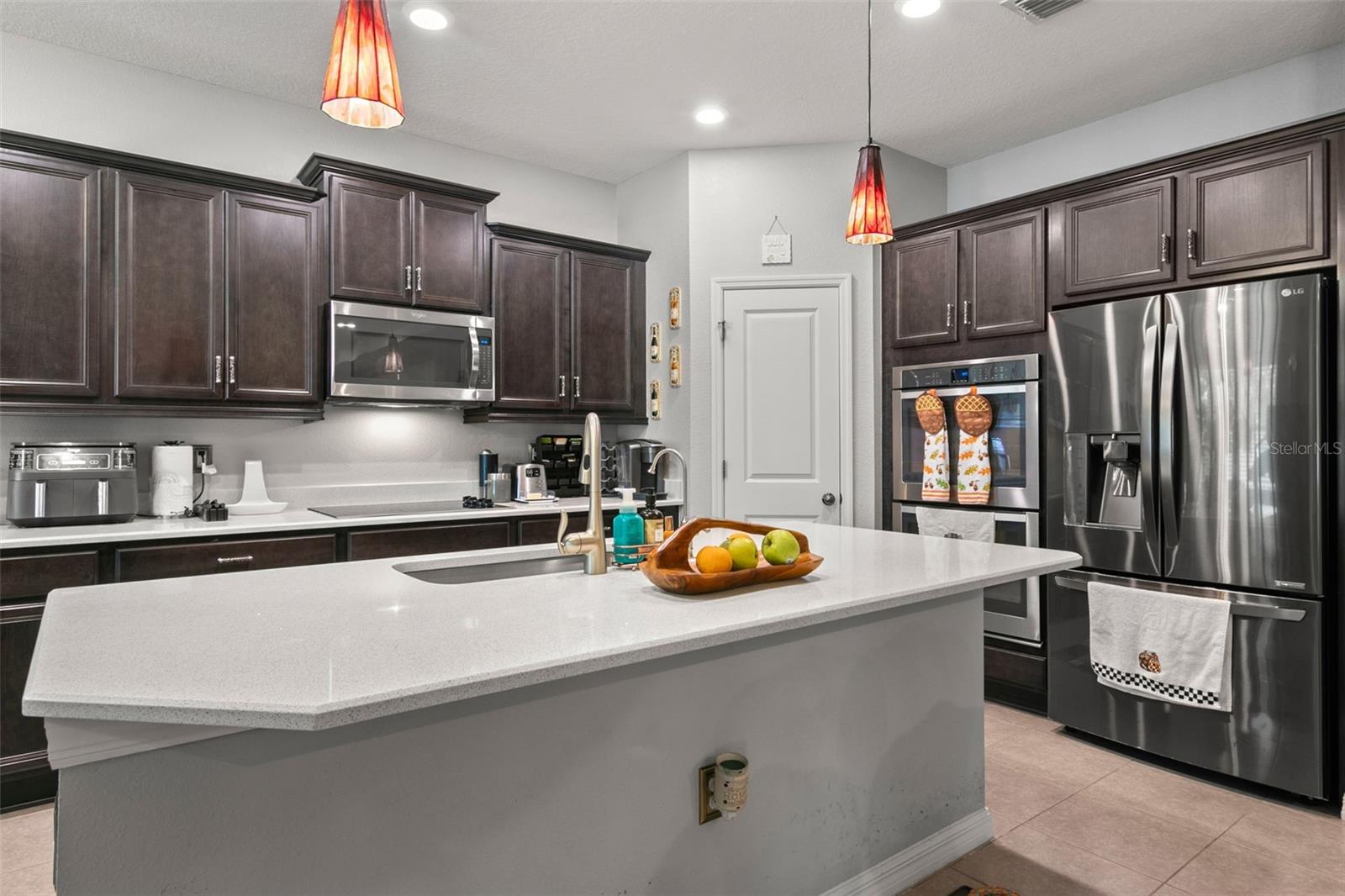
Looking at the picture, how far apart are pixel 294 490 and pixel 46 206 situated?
59.2 inches

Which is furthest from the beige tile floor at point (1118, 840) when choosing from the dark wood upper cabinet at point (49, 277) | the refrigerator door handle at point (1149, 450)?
the dark wood upper cabinet at point (49, 277)

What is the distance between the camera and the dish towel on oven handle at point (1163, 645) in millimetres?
2793

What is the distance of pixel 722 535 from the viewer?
8.48ft

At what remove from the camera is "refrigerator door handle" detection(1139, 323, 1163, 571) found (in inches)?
118

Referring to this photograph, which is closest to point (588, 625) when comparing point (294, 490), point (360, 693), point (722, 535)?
point (360, 693)

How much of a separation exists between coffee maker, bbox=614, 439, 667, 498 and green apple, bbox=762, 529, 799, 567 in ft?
8.65

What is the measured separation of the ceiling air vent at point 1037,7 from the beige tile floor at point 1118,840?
9.69 ft

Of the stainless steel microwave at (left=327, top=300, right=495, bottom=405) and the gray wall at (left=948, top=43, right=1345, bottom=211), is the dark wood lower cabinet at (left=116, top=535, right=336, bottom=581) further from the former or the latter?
the gray wall at (left=948, top=43, right=1345, bottom=211)

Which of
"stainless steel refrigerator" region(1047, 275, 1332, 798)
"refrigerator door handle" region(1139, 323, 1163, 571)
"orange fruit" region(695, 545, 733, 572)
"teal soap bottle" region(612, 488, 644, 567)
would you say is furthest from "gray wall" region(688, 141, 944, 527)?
"orange fruit" region(695, 545, 733, 572)

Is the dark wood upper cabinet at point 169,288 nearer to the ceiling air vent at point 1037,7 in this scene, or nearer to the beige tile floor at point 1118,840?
the beige tile floor at point 1118,840

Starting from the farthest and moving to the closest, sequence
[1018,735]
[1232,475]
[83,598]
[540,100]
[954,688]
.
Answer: [540,100], [1018,735], [1232,475], [954,688], [83,598]

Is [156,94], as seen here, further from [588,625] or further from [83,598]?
[588,625]

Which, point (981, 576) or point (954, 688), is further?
point (954, 688)

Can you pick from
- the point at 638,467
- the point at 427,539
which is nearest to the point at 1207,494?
the point at 638,467
